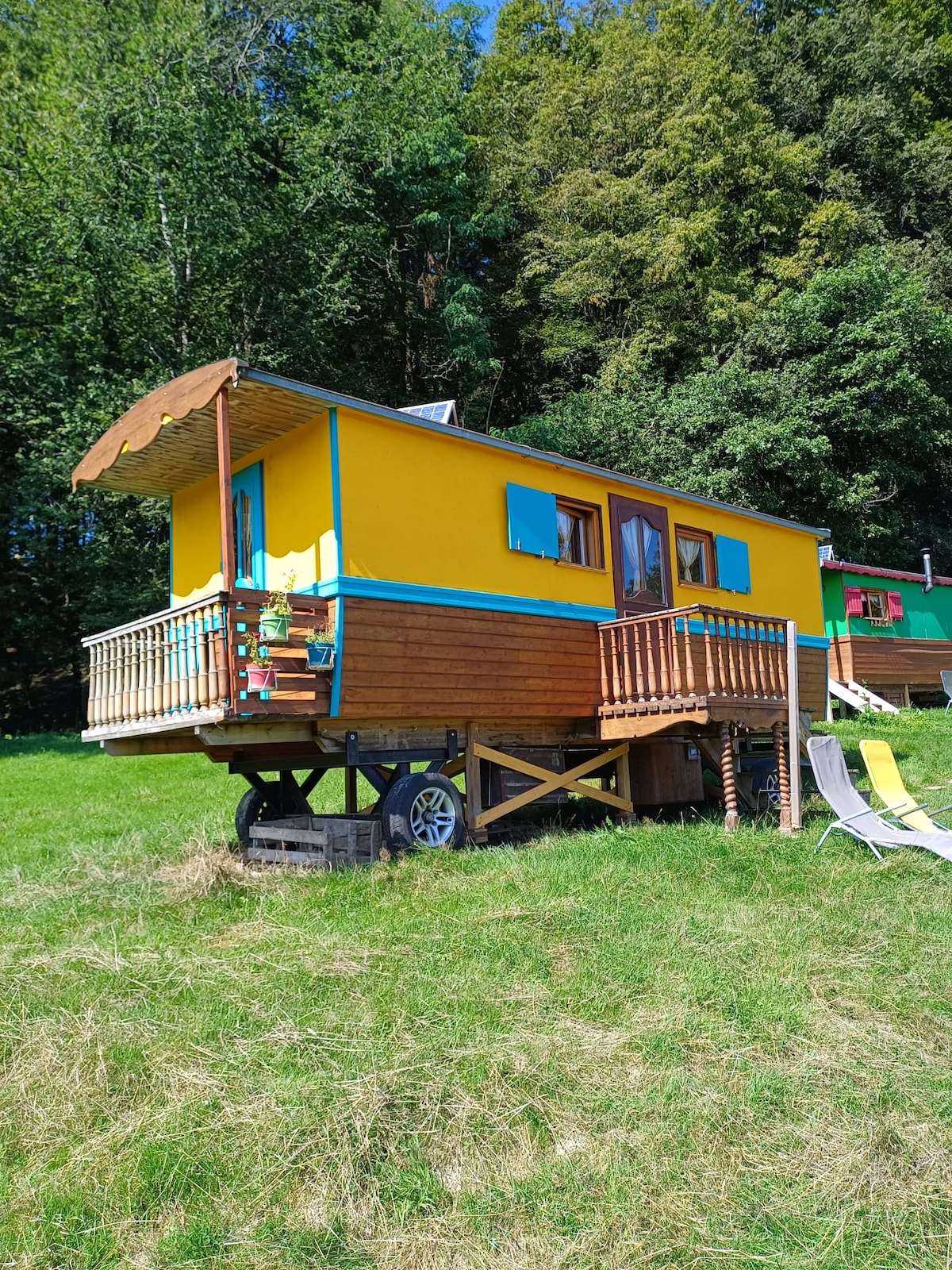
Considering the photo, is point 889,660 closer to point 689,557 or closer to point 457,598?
point 689,557

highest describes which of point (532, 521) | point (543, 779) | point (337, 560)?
point (532, 521)

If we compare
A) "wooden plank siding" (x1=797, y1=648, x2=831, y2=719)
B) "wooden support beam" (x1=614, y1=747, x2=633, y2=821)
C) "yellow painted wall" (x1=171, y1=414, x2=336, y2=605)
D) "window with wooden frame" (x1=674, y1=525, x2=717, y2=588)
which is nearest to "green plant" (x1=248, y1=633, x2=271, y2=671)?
"yellow painted wall" (x1=171, y1=414, x2=336, y2=605)

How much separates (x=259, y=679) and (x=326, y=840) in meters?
1.60

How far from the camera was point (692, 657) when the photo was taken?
955 cm

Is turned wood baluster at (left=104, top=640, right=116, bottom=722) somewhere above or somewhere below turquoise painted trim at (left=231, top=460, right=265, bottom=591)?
below

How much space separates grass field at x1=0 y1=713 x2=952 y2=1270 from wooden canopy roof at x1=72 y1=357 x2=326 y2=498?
365 cm

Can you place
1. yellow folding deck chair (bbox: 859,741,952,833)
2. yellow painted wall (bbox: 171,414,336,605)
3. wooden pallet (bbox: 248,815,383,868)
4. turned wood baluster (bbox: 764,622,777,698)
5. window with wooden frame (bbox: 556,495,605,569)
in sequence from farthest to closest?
1. window with wooden frame (bbox: 556,495,605,569)
2. turned wood baluster (bbox: 764,622,777,698)
3. yellow folding deck chair (bbox: 859,741,952,833)
4. yellow painted wall (bbox: 171,414,336,605)
5. wooden pallet (bbox: 248,815,383,868)

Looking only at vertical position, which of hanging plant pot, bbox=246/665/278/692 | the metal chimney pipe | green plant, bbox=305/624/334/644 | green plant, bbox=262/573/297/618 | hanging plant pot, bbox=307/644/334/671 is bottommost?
hanging plant pot, bbox=246/665/278/692

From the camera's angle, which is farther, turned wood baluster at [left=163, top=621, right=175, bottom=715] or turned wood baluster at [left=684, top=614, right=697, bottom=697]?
turned wood baluster at [left=684, top=614, right=697, bottom=697]

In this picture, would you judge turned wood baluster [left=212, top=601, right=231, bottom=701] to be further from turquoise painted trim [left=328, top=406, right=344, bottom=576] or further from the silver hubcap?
the silver hubcap

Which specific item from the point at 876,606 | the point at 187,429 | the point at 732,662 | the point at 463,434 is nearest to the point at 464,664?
the point at 463,434

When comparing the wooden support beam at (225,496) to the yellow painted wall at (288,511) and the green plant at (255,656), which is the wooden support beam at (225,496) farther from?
the yellow painted wall at (288,511)

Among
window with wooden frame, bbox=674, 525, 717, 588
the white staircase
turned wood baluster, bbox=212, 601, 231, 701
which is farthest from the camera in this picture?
the white staircase

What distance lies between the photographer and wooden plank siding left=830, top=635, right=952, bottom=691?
2186 centimetres
